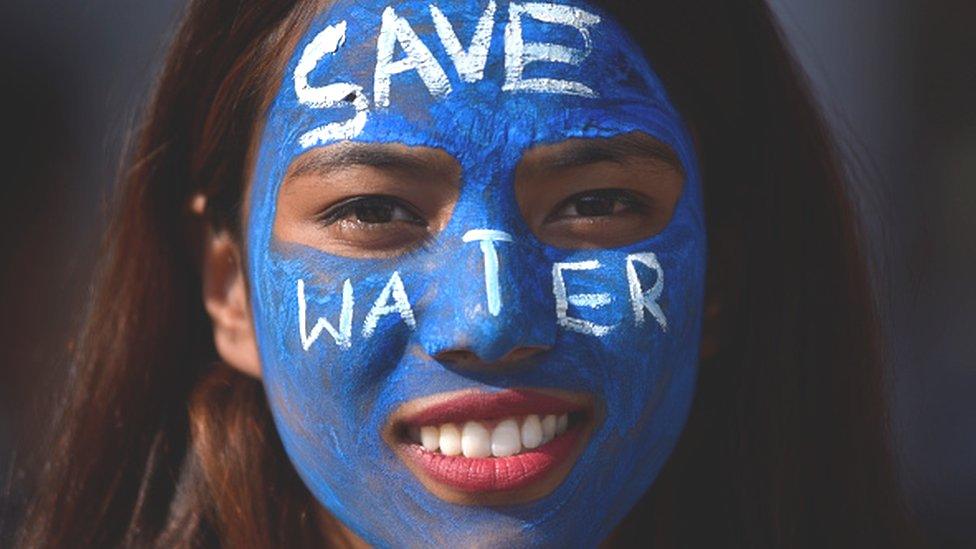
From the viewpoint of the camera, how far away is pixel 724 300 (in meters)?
2.58

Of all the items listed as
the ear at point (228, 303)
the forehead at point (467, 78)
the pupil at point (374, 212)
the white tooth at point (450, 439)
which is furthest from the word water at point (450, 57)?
the white tooth at point (450, 439)

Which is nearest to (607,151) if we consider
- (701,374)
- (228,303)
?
(701,374)

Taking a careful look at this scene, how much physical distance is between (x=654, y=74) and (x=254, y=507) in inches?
38.5

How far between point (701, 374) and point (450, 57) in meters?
0.79

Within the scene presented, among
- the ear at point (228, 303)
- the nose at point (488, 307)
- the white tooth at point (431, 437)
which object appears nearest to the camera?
the nose at point (488, 307)

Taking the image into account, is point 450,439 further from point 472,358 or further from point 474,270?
point 474,270

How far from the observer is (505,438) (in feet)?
7.25

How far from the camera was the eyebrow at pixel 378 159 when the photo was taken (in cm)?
220

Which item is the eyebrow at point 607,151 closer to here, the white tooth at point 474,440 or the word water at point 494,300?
the word water at point 494,300

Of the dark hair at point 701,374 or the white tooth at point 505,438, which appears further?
the dark hair at point 701,374

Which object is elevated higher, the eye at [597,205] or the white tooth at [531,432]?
the eye at [597,205]

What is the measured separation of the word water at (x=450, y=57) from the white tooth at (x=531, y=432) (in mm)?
486

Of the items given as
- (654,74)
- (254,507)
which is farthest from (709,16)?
(254,507)

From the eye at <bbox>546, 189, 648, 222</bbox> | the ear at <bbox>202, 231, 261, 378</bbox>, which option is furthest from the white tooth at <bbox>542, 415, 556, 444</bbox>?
the ear at <bbox>202, 231, 261, 378</bbox>
